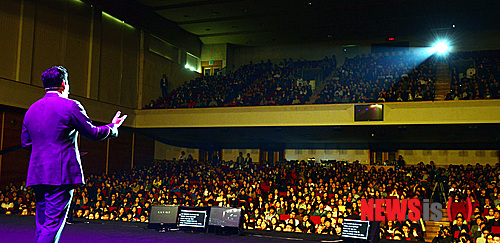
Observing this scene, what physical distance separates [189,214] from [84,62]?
1287cm

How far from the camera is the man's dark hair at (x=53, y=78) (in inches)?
110

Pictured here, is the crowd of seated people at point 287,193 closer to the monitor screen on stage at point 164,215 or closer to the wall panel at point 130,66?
the monitor screen on stage at point 164,215

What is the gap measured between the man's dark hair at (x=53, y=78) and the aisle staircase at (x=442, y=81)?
16.3 m

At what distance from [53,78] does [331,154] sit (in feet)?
70.1

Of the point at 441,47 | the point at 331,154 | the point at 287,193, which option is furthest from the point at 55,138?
the point at 441,47

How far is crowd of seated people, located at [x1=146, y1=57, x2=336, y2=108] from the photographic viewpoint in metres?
19.5

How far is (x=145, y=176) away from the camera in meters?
19.3

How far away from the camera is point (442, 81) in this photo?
1952 centimetres

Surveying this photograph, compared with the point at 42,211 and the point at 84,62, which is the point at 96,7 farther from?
the point at 42,211

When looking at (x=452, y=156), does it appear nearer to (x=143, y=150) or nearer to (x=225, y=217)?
(x=143, y=150)

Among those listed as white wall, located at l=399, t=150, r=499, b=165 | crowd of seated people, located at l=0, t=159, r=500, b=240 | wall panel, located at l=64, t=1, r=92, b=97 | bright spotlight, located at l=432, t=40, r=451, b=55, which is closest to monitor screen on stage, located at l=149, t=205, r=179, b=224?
crowd of seated people, located at l=0, t=159, r=500, b=240

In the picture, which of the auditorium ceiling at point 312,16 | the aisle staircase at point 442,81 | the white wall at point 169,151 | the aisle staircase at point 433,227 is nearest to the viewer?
the aisle staircase at point 433,227

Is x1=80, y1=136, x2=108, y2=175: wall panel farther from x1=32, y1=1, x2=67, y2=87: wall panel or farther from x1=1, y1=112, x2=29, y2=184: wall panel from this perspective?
x1=32, y1=1, x2=67, y2=87: wall panel

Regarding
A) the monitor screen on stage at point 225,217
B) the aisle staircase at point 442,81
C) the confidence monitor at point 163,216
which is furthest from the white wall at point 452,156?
the confidence monitor at point 163,216
